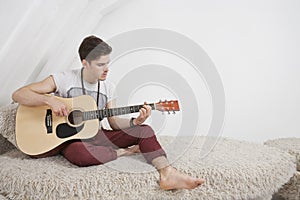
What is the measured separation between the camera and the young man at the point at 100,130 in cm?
160

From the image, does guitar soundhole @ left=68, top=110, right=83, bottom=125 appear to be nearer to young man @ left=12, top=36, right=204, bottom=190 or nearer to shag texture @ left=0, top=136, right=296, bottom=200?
young man @ left=12, top=36, right=204, bottom=190

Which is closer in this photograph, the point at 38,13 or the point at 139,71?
the point at 38,13

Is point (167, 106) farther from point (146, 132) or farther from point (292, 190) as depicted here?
point (292, 190)

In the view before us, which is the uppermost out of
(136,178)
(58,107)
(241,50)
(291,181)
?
(241,50)

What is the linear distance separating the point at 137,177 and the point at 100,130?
0.42 metres

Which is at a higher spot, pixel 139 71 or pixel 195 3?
pixel 195 3

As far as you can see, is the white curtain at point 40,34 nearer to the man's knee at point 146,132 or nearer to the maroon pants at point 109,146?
the maroon pants at point 109,146

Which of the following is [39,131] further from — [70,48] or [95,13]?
[95,13]

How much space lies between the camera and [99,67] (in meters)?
Answer: 1.83

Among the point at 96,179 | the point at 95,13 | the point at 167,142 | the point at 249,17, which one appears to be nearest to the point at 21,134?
the point at 96,179

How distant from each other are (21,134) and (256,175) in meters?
1.05

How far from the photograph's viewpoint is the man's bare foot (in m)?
1.51

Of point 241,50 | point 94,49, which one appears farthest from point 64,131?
point 241,50

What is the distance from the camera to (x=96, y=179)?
1504 mm
